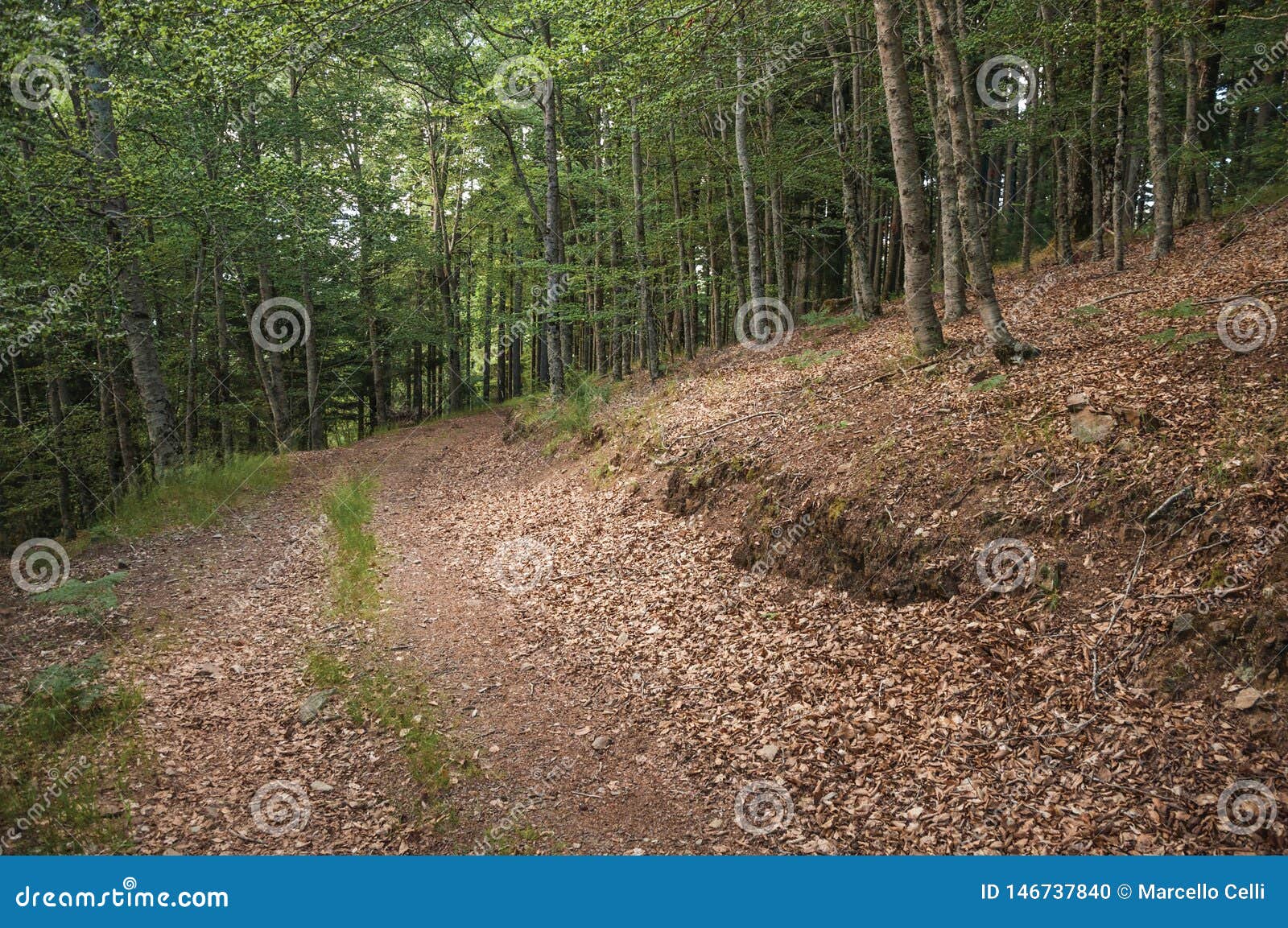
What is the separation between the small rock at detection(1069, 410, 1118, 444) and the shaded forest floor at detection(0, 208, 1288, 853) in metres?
0.03

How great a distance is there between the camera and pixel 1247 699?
4.51 meters

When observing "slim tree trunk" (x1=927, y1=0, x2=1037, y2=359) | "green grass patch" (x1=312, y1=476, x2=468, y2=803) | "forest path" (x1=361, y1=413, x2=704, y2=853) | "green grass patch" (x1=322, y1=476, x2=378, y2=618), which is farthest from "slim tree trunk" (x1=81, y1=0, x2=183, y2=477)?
"slim tree trunk" (x1=927, y1=0, x2=1037, y2=359)

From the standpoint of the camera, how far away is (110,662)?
22.3 feet

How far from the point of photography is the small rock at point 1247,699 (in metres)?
4.48

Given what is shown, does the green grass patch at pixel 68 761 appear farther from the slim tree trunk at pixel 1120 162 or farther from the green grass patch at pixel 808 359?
the slim tree trunk at pixel 1120 162

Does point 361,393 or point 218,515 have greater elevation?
point 361,393

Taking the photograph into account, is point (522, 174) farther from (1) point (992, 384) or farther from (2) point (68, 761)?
(2) point (68, 761)

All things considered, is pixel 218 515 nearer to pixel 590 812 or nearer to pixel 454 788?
pixel 454 788

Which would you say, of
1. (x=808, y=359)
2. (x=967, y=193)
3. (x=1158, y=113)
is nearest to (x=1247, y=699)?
(x=967, y=193)

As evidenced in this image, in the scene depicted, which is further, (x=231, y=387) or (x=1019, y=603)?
(x=231, y=387)

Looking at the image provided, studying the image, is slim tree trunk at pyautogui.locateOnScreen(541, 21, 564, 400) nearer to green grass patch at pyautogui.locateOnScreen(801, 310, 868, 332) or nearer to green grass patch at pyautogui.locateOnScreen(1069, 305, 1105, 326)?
green grass patch at pyautogui.locateOnScreen(801, 310, 868, 332)

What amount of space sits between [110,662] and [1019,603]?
8780 mm

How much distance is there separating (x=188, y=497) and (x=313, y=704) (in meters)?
8.17

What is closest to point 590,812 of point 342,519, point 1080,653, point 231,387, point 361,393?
point 1080,653
